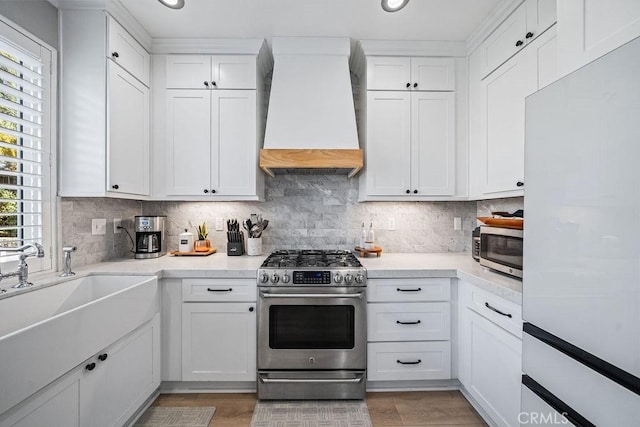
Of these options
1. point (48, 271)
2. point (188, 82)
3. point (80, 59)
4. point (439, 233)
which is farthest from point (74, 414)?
point (439, 233)

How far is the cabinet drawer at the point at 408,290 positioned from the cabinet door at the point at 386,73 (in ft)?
5.01

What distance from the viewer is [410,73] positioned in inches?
102

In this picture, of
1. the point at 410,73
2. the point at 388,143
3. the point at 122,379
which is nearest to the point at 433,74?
the point at 410,73

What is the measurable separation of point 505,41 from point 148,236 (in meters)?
2.94

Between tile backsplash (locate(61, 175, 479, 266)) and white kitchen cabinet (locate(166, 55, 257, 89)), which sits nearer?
white kitchen cabinet (locate(166, 55, 257, 89))

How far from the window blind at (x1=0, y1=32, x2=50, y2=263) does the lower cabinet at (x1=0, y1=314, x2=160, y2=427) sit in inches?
31.6

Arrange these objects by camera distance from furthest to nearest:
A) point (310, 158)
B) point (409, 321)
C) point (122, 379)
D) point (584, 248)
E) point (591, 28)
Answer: point (310, 158)
point (409, 321)
point (122, 379)
point (591, 28)
point (584, 248)

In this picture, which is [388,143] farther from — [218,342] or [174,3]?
[218,342]

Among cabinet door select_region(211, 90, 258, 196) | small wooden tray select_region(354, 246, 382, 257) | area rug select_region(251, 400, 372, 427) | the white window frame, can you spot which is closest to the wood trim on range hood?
cabinet door select_region(211, 90, 258, 196)

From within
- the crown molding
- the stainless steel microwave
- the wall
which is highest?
the crown molding

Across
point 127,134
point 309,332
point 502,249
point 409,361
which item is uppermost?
point 127,134

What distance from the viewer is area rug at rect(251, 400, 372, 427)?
195 cm

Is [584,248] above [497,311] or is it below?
above

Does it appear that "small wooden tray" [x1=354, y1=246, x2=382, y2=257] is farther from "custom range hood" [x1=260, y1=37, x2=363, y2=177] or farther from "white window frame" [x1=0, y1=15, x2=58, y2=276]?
"white window frame" [x1=0, y1=15, x2=58, y2=276]
